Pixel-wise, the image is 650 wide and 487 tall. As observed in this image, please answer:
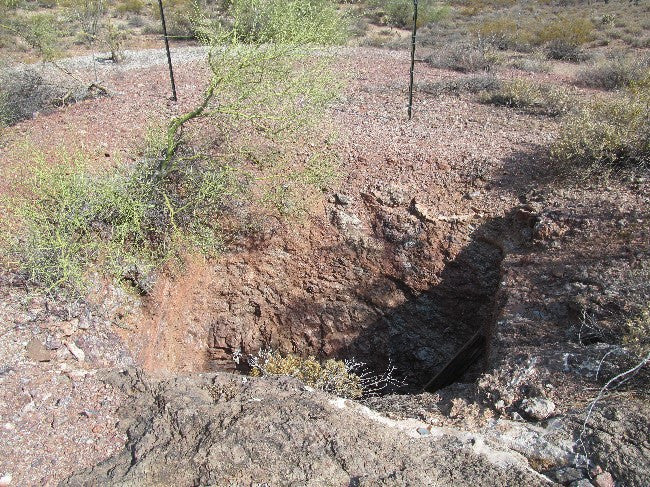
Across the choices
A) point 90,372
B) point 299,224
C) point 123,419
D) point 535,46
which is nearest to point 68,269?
point 90,372

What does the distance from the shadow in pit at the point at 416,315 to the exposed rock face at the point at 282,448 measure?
9.55 feet

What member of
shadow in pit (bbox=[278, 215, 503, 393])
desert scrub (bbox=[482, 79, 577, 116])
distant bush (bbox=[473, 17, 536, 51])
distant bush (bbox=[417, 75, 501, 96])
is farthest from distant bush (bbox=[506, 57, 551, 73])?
shadow in pit (bbox=[278, 215, 503, 393])

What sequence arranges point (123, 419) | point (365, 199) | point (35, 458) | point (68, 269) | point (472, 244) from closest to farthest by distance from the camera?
point (35, 458) < point (123, 419) < point (68, 269) < point (472, 244) < point (365, 199)

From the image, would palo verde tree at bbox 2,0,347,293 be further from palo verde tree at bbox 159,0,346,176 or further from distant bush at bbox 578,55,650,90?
distant bush at bbox 578,55,650,90

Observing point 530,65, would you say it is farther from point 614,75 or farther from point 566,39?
point 566,39

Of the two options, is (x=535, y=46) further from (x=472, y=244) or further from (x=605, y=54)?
(x=472, y=244)

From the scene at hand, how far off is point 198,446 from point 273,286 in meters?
3.38

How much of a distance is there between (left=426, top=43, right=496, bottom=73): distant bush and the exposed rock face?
9.52m

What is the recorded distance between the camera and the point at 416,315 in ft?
21.3

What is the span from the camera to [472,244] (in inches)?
237

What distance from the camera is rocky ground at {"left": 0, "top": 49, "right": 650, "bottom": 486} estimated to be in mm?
3123

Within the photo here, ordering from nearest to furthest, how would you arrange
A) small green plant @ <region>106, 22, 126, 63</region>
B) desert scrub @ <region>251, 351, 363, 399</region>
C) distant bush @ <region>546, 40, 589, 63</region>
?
desert scrub @ <region>251, 351, 363, 399</region>, small green plant @ <region>106, 22, 126, 63</region>, distant bush @ <region>546, 40, 589, 63</region>

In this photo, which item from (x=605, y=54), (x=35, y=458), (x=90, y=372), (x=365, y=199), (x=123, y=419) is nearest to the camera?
(x=35, y=458)

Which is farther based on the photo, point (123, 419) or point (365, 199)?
point (365, 199)
